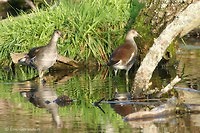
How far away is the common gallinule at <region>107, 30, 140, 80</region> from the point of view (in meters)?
14.9

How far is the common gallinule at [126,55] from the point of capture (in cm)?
1486

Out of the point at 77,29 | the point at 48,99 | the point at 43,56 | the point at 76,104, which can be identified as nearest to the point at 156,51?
the point at 76,104

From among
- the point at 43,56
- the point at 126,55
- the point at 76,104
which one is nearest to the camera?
the point at 76,104

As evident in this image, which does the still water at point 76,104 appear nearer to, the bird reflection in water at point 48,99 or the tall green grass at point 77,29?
the bird reflection in water at point 48,99

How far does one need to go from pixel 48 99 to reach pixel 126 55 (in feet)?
9.43

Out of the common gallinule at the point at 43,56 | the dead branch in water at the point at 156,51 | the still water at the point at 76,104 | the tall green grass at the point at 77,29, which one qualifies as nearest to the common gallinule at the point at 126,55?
the still water at the point at 76,104

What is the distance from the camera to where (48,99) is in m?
12.6

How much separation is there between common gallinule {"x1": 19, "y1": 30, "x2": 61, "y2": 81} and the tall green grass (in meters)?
1.18

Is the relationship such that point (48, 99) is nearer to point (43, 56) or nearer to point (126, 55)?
point (126, 55)

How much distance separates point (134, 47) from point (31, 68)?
3.07 metres

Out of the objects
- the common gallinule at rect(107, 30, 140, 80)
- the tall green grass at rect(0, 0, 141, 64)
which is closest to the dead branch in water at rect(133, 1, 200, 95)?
the common gallinule at rect(107, 30, 140, 80)

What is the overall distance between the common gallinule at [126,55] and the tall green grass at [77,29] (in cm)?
143

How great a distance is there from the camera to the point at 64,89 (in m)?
13.9

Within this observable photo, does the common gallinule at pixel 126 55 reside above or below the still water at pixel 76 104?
above
